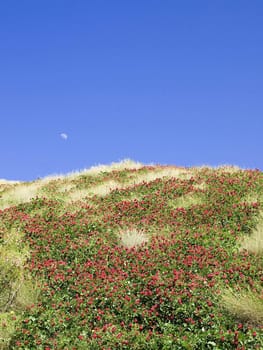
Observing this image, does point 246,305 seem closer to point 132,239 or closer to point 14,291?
point 132,239

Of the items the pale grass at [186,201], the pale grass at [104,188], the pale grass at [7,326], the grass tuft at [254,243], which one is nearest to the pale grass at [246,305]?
the grass tuft at [254,243]

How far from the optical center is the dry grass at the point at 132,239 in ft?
42.1

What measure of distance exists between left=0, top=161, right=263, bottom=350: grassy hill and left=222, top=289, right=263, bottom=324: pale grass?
0.07 ft

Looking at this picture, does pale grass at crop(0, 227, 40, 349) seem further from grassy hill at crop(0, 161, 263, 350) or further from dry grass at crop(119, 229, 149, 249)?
dry grass at crop(119, 229, 149, 249)

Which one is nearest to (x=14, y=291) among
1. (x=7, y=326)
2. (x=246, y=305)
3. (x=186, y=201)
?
(x=7, y=326)

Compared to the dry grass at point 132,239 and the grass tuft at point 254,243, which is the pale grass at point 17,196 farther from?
the grass tuft at point 254,243

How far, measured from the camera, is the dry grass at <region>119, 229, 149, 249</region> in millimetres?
12828

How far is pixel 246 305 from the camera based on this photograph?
921 cm

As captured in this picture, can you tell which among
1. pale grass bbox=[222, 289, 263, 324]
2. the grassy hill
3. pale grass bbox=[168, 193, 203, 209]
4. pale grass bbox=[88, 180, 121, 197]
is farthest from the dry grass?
pale grass bbox=[88, 180, 121, 197]

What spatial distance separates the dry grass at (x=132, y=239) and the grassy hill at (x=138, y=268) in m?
0.03

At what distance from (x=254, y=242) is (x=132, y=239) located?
335cm

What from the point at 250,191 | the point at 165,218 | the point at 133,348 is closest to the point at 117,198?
the point at 165,218

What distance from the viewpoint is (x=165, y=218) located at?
14812 mm

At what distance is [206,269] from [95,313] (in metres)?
2.92
